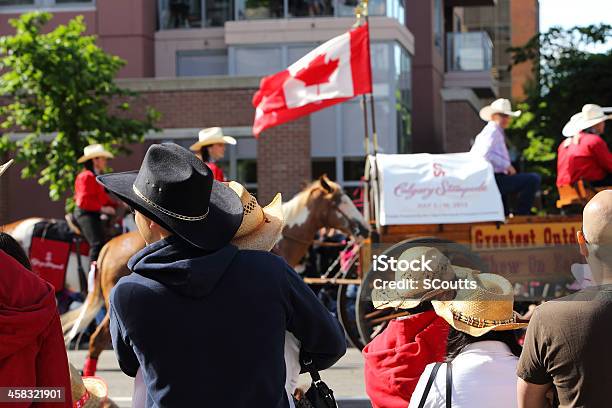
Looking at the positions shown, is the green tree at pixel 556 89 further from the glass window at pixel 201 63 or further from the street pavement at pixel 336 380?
the street pavement at pixel 336 380

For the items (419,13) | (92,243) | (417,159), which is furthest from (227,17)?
(417,159)

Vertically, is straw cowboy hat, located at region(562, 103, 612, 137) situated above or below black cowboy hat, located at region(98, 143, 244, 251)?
above

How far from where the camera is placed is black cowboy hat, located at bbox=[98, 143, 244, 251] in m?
3.59

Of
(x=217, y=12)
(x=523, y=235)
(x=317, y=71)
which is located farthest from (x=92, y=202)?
(x=217, y=12)

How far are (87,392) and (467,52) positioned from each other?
30.9 m

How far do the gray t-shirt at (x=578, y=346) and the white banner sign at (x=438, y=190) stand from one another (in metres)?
7.27

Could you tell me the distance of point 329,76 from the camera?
42.0 feet

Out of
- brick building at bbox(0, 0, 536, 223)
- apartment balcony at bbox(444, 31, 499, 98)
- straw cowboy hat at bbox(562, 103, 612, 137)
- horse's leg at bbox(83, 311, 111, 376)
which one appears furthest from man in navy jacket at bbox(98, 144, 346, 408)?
apartment balcony at bbox(444, 31, 499, 98)

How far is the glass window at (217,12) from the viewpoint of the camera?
1102 inches

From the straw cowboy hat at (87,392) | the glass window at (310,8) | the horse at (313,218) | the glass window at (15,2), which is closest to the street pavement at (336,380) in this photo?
the horse at (313,218)

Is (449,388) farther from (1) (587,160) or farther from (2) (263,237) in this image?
(1) (587,160)

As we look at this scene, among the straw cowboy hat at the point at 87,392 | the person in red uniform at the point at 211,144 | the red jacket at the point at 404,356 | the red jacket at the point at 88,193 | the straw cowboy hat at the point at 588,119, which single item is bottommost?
the straw cowboy hat at the point at 87,392

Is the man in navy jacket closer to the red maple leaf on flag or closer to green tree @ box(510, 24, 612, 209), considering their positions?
the red maple leaf on flag

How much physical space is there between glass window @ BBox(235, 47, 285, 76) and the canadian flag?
1368 cm
